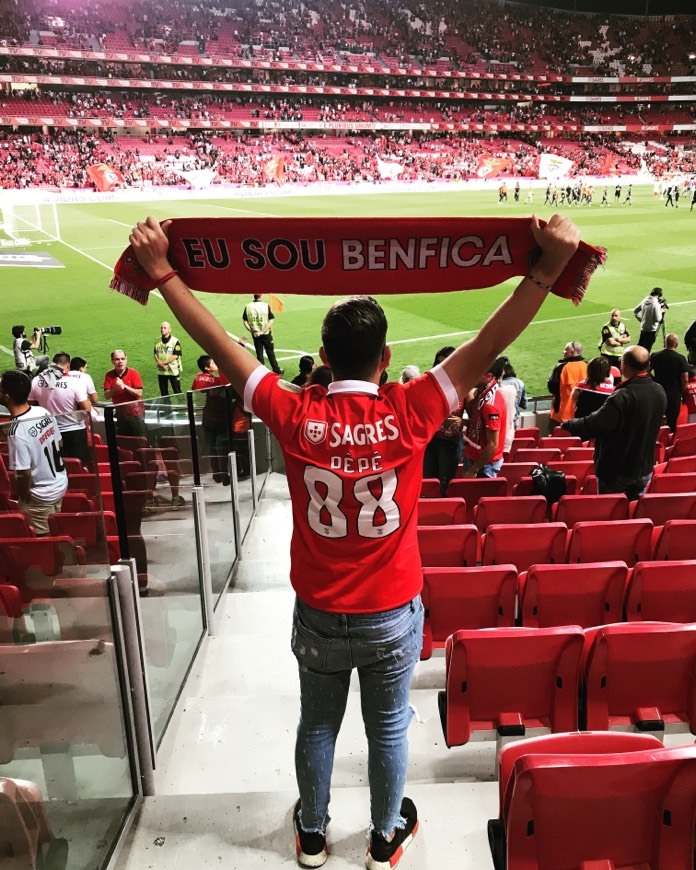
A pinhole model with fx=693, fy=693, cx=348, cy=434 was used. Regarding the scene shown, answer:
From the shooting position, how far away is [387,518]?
6.38 feet

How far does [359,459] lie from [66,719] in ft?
5.50

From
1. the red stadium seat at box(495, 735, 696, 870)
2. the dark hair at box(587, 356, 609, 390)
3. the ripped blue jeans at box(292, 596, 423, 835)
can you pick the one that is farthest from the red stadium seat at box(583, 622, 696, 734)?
the dark hair at box(587, 356, 609, 390)

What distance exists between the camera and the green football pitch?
14.4 metres

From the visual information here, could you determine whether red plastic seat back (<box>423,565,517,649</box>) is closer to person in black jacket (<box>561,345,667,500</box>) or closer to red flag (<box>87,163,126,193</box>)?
person in black jacket (<box>561,345,667,500</box>)

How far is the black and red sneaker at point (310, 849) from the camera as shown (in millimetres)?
2312

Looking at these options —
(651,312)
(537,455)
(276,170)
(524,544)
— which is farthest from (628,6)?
(524,544)

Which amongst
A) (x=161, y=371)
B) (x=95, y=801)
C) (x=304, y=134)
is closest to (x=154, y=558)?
(x=95, y=801)

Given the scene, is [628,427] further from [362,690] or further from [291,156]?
[291,156]

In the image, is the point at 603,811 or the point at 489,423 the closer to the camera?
the point at 603,811

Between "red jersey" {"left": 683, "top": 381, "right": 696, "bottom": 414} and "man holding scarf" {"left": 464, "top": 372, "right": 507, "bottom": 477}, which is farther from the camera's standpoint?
"red jersey" {"left": 683, "top": 381, "right": 696, "bottom": 414}

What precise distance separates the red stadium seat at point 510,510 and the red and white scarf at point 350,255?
2.77 metres

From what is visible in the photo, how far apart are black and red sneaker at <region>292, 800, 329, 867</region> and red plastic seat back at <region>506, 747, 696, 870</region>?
67 cm

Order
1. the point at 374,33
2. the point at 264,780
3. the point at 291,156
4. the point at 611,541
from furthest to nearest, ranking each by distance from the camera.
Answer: the point at 374,33
the point at 291,156
the point at 611,541
the point at 264,780

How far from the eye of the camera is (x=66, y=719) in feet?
8.64
